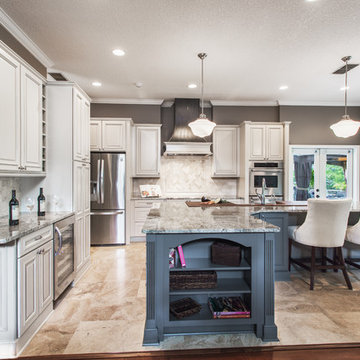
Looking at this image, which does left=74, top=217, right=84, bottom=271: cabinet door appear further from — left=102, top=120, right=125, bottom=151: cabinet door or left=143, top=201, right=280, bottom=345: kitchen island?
left=102, top=120, right=125, bottom=151: cabinet door

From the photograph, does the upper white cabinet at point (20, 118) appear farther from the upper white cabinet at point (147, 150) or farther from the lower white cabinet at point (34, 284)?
the upper white cabinet at point (147, 150)

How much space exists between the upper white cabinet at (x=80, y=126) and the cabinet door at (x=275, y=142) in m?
3.52

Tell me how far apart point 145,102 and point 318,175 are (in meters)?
4.09

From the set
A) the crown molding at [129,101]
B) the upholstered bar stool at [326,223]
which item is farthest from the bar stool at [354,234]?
the crown molding at [129,101]

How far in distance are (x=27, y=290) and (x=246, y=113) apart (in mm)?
4960

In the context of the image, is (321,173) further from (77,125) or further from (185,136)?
(77,125)

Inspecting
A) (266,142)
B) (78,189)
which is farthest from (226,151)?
(78,189)

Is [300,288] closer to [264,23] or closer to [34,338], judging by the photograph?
[34,338]

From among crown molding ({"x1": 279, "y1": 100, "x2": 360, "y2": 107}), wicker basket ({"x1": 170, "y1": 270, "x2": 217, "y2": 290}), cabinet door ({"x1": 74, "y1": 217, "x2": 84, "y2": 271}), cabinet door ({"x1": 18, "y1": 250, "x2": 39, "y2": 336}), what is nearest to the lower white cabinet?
cabinet door ({"x1": 18, "y1": 250, "x2": 39, "y2": 336})

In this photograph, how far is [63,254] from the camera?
2.52 m

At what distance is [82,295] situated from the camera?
2.65 m

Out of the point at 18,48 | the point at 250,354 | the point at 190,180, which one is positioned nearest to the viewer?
the point at 250,354

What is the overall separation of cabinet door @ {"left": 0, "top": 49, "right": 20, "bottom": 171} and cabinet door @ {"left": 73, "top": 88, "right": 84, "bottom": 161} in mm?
603

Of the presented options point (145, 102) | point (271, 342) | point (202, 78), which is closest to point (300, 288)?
point (271, 342)
